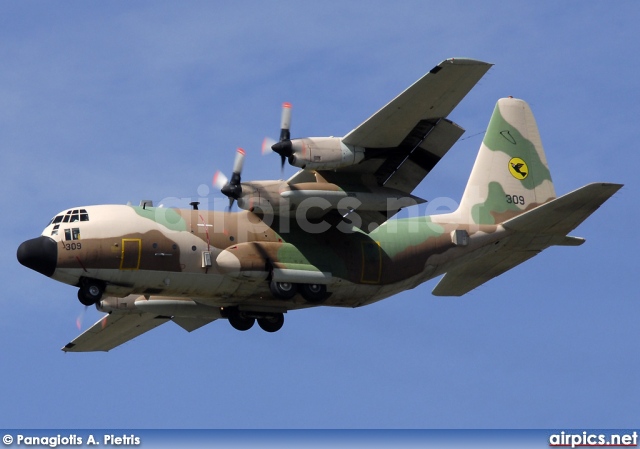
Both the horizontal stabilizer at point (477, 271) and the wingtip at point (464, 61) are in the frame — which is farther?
the horizontal stabilizer at point (477, 271)

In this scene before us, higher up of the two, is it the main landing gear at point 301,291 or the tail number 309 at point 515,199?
the tail number 309 at point 515,199

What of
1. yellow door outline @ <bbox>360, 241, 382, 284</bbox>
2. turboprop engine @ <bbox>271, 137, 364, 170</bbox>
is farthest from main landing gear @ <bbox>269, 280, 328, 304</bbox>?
turboprop engine @ <bbox>271, 137, 364, 170</bbox>

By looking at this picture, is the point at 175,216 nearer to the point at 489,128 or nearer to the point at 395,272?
the point at 395,272

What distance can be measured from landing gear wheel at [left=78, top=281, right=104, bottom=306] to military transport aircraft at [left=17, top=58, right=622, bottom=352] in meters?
0.02

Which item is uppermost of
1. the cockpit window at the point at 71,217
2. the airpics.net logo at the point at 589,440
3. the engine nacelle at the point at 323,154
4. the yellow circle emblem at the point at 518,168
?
the yellow circle emblem at the point at 518,168

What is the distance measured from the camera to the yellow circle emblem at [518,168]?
1204 inches

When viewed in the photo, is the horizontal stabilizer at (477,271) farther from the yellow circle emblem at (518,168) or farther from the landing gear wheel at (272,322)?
the landing gear wheel at (272,322)

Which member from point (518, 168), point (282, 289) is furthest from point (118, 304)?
point (518, 168)

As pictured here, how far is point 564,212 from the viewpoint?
28.6 meters

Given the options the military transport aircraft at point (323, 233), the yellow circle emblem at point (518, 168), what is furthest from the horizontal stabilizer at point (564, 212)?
the yellow circle emblem at point (518, 168)

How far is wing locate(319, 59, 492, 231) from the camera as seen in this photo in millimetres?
26219

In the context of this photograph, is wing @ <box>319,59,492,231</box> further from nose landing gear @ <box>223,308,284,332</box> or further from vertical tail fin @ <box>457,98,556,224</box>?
nose landing gear @ <box>223,308,284,332</box>

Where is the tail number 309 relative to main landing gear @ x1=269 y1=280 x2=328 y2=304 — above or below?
above

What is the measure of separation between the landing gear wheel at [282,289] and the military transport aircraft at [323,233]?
0.09 feet
